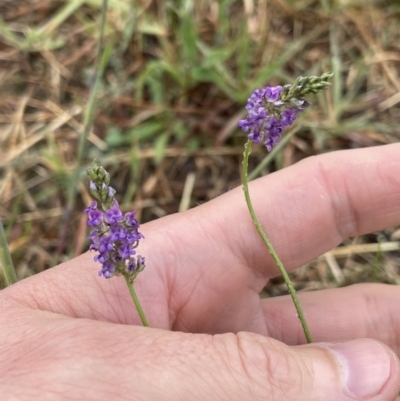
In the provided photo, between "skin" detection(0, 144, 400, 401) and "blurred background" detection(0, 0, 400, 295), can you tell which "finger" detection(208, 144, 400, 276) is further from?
"blurred background" detection(0, 0, 400, 295)

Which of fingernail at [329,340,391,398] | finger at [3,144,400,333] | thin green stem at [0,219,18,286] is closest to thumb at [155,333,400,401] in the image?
fingernail at [329,340,391,398]

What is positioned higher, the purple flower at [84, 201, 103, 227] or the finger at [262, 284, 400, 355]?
the purple flower at [84, 201, 103, 227]

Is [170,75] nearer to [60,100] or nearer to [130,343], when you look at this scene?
[60,100]

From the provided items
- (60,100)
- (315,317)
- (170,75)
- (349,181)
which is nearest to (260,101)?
(349,181)

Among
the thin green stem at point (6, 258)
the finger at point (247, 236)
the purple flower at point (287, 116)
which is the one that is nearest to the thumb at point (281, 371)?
the finger at point (247, 236)

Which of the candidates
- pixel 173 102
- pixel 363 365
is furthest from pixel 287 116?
pixel 173 102

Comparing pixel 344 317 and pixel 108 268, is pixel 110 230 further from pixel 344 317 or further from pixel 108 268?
pixel 344 317
